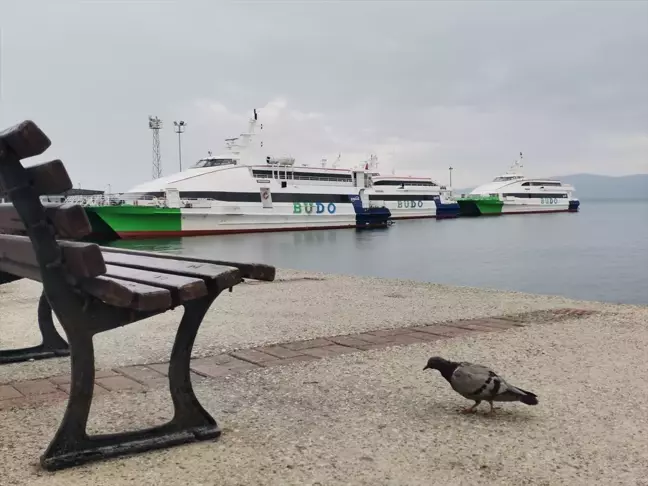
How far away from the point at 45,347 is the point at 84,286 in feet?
6.88

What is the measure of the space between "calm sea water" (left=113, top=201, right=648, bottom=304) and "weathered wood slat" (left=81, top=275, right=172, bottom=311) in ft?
41.4

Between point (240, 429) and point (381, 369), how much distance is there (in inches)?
49.9

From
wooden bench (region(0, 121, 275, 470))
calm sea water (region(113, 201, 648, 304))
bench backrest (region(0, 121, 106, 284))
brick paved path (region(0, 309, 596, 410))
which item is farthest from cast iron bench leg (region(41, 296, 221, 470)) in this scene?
calm sea water (region(113, 201, 648, 304))

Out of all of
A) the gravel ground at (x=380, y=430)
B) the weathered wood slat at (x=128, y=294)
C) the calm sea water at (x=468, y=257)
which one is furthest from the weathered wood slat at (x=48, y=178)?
the calm sea water at (x=468, y=257)

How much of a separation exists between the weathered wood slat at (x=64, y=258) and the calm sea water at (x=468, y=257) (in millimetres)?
12527

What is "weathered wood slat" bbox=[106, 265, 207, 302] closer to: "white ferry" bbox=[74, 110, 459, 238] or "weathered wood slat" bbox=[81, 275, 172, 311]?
"weathered wood slat" bbox=[81, 275, 172, 311]

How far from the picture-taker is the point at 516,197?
214ft

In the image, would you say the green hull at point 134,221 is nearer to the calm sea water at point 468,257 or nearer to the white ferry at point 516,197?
the calm sea water at point 468,257

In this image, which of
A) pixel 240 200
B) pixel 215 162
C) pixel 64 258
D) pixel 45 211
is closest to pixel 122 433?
pixel 64 258

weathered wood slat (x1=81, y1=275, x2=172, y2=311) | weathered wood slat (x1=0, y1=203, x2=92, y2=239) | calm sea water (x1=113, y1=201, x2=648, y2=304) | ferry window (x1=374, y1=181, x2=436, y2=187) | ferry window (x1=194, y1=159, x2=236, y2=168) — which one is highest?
ferry window (x1=194, y1=159, x2=236, y2=168)

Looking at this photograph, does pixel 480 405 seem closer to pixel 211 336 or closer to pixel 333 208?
pixel 211 336

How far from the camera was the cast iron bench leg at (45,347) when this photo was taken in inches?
160

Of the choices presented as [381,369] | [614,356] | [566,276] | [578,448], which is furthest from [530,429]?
A: [566,276]

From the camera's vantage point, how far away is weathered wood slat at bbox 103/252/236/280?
8.41 ft
